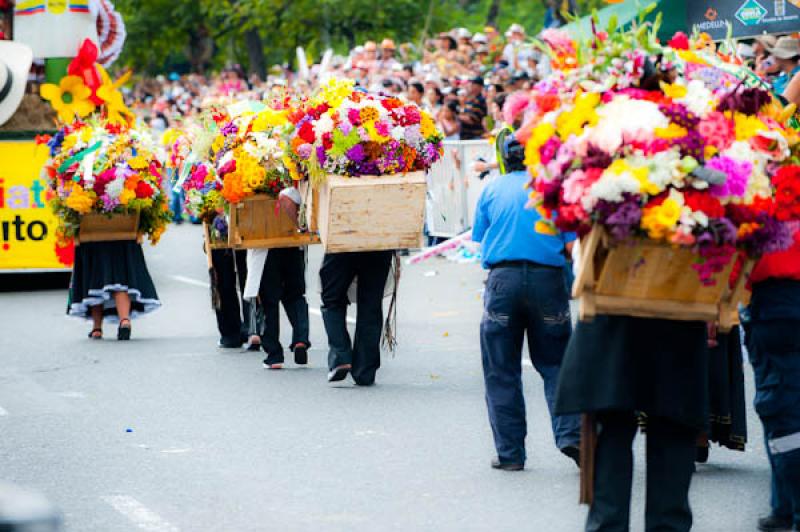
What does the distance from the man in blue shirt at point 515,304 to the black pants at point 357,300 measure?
9.58ft

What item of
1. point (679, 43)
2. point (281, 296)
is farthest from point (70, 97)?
point (679, 43)

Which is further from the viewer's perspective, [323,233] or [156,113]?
[156,113]

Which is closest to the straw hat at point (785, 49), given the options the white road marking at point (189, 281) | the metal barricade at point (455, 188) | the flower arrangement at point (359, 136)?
the flower arrangement at point (359, 136)

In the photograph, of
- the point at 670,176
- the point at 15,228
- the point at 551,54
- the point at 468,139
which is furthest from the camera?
the point at 468,139

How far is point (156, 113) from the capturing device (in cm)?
3572

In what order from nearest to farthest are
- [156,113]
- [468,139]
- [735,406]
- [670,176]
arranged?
1. [670,176]
2. [735,406]
3. [468,139]
4. [156,113]

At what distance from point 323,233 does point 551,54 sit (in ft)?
15.4

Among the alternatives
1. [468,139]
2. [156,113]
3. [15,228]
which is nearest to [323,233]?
[15,228]

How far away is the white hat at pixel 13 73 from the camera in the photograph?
18.0m

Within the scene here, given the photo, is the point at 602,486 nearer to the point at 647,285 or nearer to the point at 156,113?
the point at 647,285

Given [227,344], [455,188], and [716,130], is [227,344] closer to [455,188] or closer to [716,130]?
[716,130]

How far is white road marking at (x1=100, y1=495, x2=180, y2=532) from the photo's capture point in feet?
23.2

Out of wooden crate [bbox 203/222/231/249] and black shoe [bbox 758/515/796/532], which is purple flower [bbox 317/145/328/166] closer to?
wooden crate [bbox 203/222/231/249]

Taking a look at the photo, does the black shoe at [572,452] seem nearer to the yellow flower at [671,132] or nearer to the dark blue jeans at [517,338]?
the dark blue jeans at [517,338]
